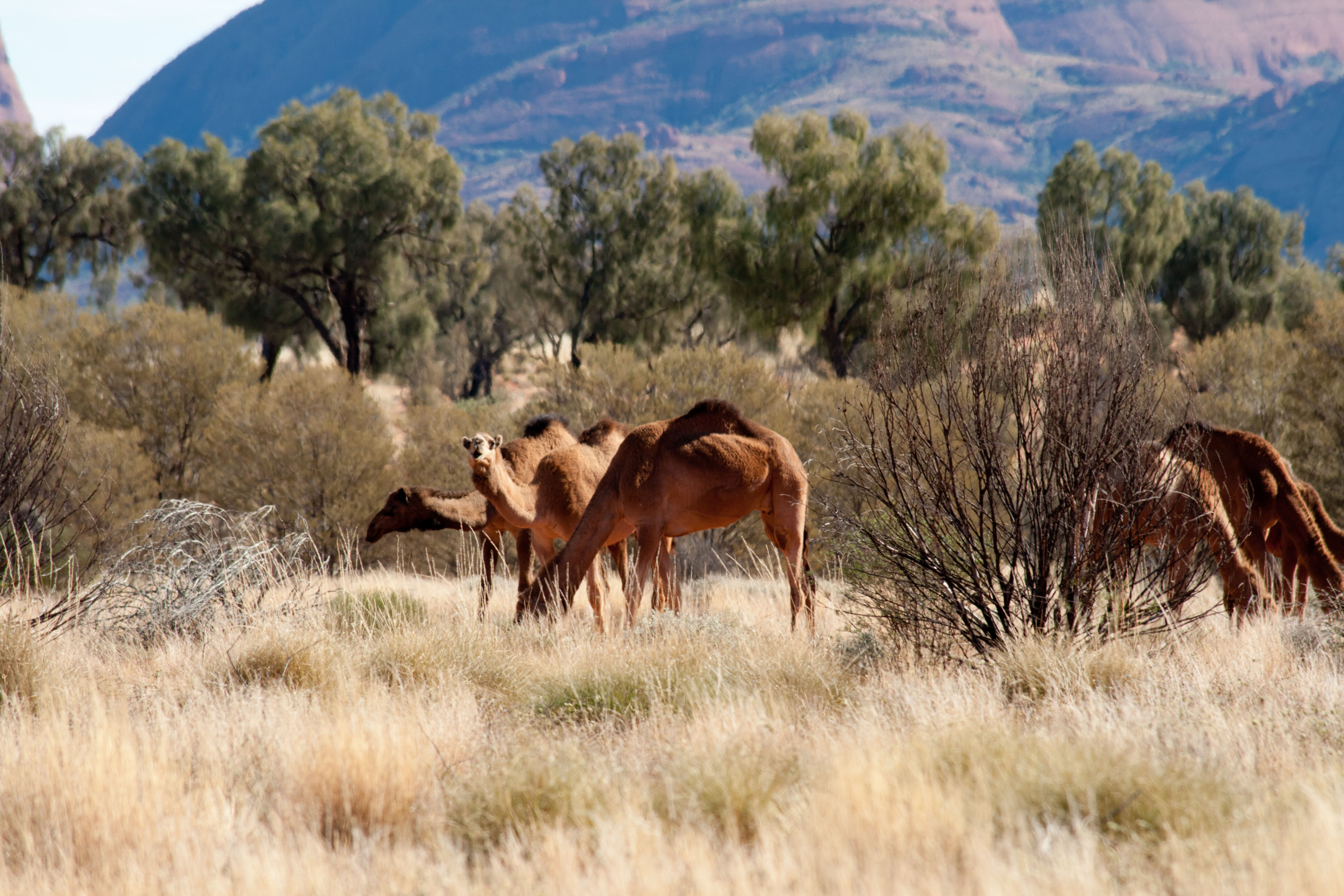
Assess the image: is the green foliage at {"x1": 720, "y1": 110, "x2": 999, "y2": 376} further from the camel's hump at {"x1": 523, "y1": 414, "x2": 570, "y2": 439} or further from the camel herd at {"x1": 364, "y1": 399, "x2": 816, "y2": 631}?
the camel herd at {"x1": 364, "y1": 399, "x2": 816, "y2": 631}

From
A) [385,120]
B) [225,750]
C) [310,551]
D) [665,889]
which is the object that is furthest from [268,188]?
[665,889]

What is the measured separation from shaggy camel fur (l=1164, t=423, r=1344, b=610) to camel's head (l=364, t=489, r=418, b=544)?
22.3 ft

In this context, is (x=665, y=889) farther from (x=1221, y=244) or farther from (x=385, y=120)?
(x=1221, y=244)

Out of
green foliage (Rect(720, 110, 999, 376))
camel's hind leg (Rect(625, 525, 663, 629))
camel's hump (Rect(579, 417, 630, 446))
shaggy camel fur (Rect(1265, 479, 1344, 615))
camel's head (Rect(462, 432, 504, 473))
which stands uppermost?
green foliage (Rect(720, 110, 999, 376))

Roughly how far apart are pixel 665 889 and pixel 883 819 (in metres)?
0.79

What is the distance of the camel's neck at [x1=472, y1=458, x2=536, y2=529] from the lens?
780cm

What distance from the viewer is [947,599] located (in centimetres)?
588

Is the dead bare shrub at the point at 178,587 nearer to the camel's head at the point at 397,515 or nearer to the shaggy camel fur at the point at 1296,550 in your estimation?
the camel's head at the point at 397,515

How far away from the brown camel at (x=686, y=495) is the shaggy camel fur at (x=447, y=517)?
150 cm

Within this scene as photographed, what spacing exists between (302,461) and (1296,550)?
15.5 m

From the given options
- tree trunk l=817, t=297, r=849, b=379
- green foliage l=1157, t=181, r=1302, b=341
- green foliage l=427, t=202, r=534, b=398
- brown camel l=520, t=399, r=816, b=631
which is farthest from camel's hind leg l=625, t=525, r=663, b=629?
green foliage l=427, t=202, r=534, b=398

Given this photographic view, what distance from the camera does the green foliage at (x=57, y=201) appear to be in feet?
103

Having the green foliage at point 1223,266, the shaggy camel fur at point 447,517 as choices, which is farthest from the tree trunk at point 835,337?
the shaggy camel fur at point 447,517

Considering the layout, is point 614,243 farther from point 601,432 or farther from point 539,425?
point 601,432
